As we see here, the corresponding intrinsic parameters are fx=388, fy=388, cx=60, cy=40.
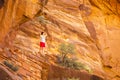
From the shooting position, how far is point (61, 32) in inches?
756

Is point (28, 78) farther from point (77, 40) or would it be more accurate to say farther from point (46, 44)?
point (77, 40)

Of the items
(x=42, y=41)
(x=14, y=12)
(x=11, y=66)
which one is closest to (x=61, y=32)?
(x=42, y=41)

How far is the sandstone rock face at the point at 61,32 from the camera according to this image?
17.5 meters

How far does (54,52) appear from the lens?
18.0m

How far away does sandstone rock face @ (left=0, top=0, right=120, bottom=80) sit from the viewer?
17531 mm

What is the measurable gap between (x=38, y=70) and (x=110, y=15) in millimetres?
7095

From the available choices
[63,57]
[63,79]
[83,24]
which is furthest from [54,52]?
[83,24]

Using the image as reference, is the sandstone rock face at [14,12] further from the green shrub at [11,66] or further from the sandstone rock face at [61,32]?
the green shrub at [11,66]

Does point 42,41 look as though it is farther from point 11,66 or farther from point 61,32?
point 11,66

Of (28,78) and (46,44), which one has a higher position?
(46,44)

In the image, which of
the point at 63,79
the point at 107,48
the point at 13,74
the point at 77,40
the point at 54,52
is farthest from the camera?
the point at 107,48

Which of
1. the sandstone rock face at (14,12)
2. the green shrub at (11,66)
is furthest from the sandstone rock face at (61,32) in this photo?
the green shrub at (11,66)

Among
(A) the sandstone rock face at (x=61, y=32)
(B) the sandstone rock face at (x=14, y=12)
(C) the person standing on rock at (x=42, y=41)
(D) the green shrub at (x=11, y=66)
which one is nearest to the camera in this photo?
(D) the green shrub at (x=11, y=66)

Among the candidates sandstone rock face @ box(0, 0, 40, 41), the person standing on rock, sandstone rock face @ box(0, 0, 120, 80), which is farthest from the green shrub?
sandstone rock face @ box(0, 0, 40, 41)
